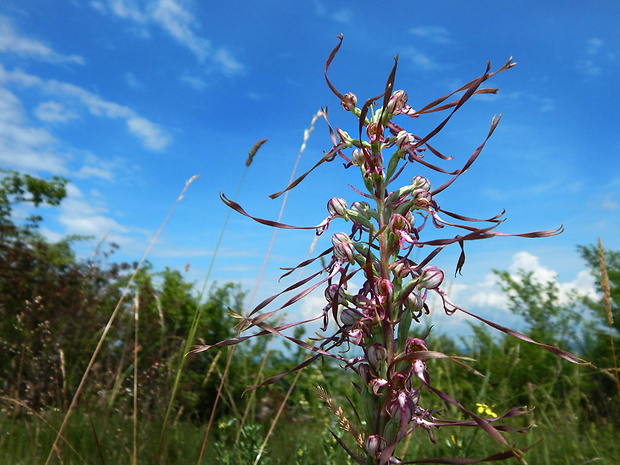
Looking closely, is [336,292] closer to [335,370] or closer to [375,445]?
[375,445]

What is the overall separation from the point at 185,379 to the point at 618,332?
591cm

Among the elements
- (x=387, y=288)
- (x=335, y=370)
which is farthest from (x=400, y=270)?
(x=335, y=370)

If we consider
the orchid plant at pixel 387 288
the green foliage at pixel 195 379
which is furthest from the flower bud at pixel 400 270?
the green foliage at pixel 195 379

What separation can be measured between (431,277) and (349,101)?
65 cm

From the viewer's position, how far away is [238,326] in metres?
1.34

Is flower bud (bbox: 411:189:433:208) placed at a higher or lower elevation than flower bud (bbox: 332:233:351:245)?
higher

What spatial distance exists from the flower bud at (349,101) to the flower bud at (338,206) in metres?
0.34

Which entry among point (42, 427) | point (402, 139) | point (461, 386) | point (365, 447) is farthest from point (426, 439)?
point (42, 427)

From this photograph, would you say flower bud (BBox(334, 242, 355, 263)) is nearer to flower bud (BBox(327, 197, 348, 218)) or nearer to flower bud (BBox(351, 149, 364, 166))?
flower bud (BBox(327, 197, 348, 218))

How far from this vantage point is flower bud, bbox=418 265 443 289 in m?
1.24

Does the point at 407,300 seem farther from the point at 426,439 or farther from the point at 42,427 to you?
the point at 42,427

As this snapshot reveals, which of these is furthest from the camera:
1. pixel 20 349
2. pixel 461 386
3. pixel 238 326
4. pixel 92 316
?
pixel 92 316

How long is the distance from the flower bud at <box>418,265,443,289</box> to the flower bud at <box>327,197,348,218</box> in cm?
30

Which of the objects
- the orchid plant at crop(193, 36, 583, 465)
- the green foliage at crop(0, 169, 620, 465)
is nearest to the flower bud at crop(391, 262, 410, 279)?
the orchid plant at crop(193, 36, 583, 465)
